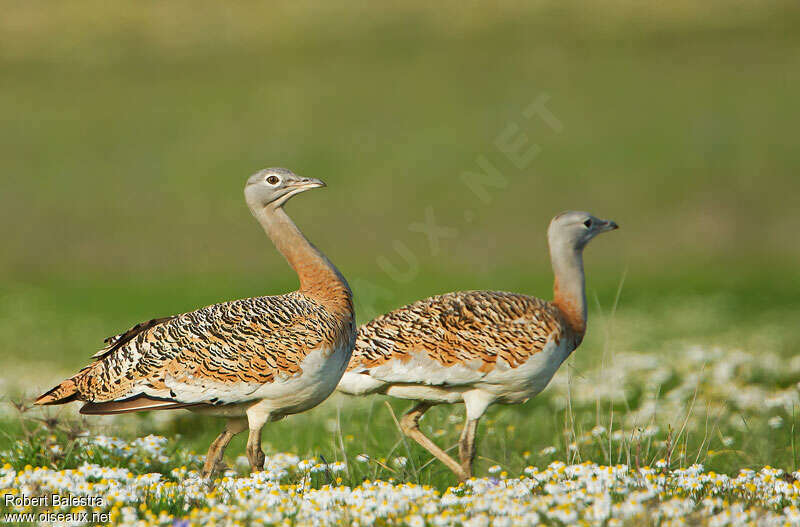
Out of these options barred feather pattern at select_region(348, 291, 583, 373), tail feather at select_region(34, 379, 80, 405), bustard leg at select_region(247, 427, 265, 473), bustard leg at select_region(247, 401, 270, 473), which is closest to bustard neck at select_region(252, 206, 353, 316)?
barred feather pattern at select_region(348, 291, 583, 373)

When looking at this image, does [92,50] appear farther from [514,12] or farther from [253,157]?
[514,12]

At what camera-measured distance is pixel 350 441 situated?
22.7 feet

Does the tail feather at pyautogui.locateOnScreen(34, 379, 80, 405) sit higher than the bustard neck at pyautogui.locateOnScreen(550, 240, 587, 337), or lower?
lower

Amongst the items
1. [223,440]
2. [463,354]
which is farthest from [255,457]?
[463,354]

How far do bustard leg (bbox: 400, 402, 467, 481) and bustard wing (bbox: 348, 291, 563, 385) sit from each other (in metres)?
0.49

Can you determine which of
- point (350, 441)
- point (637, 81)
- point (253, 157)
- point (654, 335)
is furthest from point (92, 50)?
point (350, 441)

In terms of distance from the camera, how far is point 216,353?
5.55 meters

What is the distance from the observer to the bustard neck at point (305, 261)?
600cm

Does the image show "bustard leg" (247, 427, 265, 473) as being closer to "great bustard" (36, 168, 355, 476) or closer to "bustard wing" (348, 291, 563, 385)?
"great bustard" (36, 168, 355, 476)

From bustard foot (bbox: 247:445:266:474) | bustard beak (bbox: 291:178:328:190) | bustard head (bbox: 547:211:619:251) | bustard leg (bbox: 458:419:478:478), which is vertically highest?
bustard beak (bbox: 291:178:328:190)

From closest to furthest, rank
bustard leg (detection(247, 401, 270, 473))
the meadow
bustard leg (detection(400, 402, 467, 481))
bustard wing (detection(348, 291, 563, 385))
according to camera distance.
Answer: bustard leg (detection(247, 401, 270, 473)), bustard leg (detection(400, 402, 467, 481)), bustard wing (detection(348, 291, 563, 385)), the meadow

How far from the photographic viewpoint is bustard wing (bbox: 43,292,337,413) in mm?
5461

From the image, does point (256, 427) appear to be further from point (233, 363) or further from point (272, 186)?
point (272, 186)

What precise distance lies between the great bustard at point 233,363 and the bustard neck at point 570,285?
73.8 inches
